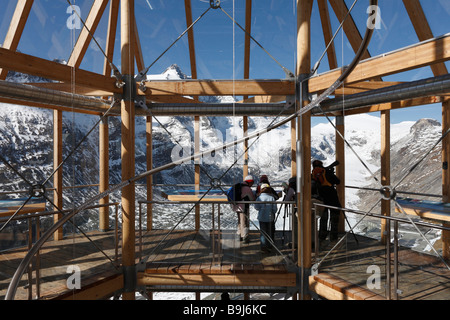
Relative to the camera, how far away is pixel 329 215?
303cm

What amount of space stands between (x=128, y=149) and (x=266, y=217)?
5.07 feet

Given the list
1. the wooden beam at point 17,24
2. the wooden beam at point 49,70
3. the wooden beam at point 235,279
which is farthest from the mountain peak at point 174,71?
the wooden beam at point 235,279

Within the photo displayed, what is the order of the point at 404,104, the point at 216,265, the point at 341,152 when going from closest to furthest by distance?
1. the point at 216,265
2. the point at 404,104
3. the point at 341,152

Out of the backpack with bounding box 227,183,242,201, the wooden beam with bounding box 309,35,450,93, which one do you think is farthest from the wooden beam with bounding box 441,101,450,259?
the backpack with bounding box 227,183,242,201

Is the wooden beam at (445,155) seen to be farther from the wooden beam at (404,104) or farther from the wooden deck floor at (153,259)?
the wooden deck floor at (153,259)

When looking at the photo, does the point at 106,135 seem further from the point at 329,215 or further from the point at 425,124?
the point at 425,124

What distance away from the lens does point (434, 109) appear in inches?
144

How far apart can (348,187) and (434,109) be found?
4.71 ft

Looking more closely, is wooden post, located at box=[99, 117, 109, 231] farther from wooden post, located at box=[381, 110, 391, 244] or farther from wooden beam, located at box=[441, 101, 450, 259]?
wooden beam, located at box=[441, 101, 450, 259]

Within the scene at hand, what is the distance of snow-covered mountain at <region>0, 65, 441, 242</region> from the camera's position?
327 cm

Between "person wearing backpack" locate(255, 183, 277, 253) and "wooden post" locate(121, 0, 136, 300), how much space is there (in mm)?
1271

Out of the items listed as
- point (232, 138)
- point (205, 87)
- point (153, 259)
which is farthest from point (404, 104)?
point (153, 259)

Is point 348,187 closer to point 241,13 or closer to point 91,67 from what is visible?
point 241,13
